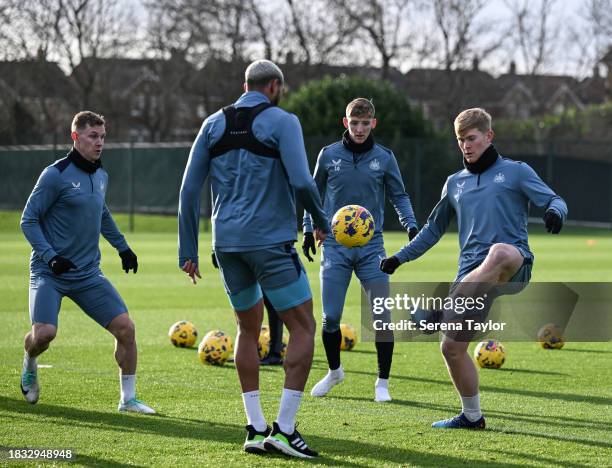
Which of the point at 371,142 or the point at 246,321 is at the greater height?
the point at 371,142

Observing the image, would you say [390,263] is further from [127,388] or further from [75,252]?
[75,252]

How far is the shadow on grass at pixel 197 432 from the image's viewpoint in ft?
21.4

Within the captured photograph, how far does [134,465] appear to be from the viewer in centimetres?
638

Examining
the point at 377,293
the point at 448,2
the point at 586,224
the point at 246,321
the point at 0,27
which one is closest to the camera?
the point at 246,321

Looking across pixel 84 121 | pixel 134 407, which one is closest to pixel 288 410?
pixel 134 407

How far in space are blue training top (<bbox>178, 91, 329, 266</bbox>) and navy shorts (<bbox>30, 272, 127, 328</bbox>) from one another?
5.36 feet

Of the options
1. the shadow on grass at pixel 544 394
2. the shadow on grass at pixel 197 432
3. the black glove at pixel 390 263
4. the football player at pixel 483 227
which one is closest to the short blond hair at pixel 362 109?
the football player at pixel 483 227

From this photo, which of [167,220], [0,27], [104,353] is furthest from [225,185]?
[0,27]

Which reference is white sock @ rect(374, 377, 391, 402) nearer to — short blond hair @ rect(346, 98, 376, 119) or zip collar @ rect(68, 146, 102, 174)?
short blond hair @ rect(346, 98, 376, 119)

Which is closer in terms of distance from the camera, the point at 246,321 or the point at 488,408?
the point at 246,321

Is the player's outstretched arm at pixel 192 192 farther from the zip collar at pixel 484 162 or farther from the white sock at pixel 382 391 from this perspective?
the white sock at pixel 382 391

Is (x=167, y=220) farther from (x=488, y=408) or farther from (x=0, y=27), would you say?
(x=488, y=408)

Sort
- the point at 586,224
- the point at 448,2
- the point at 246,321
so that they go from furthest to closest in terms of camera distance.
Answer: the point at 448,2 < the point at 586,224 < the point at 246,321

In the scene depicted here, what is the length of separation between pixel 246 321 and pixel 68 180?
2.01m
